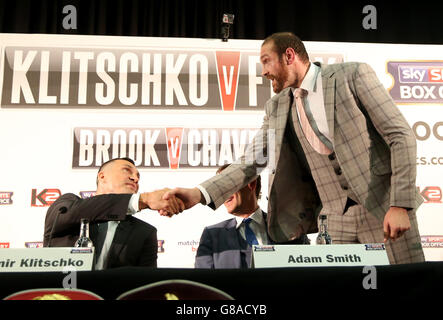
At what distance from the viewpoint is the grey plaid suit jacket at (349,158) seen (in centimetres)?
170

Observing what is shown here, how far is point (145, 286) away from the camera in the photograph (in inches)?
39.1

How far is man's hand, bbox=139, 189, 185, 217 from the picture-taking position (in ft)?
6.20

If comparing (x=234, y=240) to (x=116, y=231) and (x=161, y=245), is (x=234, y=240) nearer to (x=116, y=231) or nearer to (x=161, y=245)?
(x=116, y=231)

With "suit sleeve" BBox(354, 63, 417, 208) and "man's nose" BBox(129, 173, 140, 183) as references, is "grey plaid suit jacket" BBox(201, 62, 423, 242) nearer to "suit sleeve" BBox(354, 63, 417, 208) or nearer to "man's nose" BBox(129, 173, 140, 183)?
"suit sleeve" BBox(354, 63, 417, 208)

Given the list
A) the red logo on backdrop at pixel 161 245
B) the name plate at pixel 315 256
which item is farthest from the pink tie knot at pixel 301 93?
the red logo on backdrop at pixel 161 245

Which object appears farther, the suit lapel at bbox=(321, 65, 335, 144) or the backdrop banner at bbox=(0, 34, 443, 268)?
the backdrop banner at bbox=(0, 34, 443, 268)

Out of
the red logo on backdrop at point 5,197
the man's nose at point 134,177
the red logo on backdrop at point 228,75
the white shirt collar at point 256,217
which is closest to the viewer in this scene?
the white shirt collar at point 256,217

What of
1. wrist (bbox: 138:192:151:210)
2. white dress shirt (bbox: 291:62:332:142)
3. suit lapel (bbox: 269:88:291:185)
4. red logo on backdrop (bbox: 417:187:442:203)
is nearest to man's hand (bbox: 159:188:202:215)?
wrist (bbox: 138:192:151:210)

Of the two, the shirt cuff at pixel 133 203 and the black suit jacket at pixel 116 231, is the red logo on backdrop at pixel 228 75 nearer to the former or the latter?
the black suit jacket at pixel 116 231

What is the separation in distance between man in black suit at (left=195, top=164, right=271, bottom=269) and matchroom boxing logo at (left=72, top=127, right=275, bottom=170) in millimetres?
593

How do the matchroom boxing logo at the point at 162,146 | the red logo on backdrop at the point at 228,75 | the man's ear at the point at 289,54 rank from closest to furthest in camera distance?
the man's ear at the point at 289,54 → the matchroom boxing logo at the point at 162,146 → the red logo on backdrop at the point at 228,75

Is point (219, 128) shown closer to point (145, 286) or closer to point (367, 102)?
point (367, 102)

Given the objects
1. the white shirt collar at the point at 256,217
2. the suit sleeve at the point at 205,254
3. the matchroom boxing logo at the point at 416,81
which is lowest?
the suit sleeve at the point at 205,254

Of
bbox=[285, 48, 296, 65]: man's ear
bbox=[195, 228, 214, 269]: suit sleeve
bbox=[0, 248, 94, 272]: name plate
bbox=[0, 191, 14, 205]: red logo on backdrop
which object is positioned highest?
bbox=[285, 48, 296, 65]: man's ear
